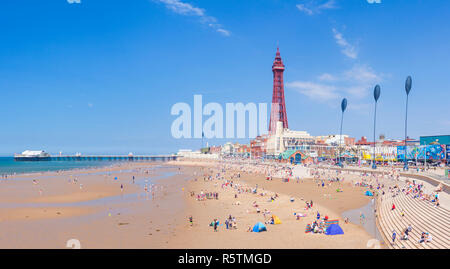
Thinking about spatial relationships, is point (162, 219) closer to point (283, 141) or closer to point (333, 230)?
point (333, 230)

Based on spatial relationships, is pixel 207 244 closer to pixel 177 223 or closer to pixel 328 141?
pixel 177 223

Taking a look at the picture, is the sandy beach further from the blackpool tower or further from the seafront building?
the blackpool tower

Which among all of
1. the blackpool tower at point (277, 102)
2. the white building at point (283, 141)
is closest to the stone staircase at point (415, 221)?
the white building at point (283, 141)

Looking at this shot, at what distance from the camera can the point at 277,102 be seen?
355ft

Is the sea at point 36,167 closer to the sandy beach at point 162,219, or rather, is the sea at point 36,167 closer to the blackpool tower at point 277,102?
the sandy beach at point 162,219

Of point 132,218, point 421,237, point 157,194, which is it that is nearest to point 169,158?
point 157,194

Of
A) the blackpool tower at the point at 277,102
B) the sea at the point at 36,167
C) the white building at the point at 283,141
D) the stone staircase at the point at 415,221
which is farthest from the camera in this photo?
the blackpool tower at the point at 277,102

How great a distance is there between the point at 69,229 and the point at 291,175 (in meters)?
30.6

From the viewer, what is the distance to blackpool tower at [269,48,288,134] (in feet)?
354

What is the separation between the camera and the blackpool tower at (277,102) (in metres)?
108

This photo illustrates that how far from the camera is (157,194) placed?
2861 centimetres

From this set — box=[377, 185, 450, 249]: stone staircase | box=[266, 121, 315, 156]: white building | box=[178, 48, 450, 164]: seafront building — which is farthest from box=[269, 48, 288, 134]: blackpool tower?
box=[377, 185, 450, 249]: stone staircase

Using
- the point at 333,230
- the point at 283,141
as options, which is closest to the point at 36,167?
the point at 283,141

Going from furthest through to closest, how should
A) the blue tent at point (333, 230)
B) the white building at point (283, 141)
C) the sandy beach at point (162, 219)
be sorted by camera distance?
the white building at point (283, 141) < the blue tent at point (333, 230) < the sandy beach at point (162, 219)
